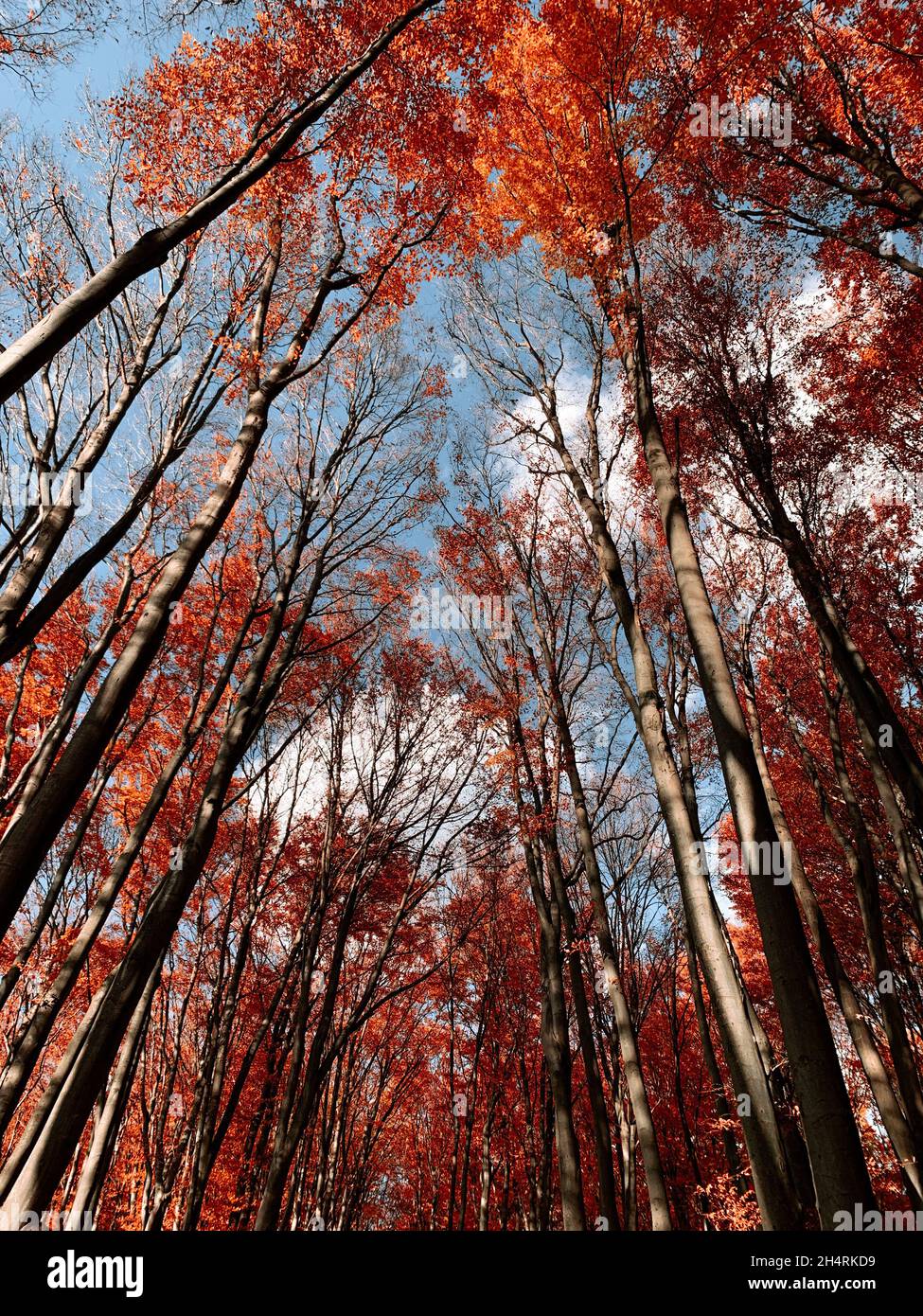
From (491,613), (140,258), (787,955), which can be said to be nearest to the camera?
(787,955)

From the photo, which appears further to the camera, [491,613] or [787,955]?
[491,613]

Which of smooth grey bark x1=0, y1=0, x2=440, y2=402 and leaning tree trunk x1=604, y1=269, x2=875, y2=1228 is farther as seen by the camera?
smooth grey bark x1=0, y1=0, x2=440, y2=402

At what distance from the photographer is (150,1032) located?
27.2ft

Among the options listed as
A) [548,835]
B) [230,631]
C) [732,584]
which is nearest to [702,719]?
[732,584]

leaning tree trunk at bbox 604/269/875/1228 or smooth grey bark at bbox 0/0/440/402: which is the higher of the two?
smooth grey bark at bbox 0/0/440/402

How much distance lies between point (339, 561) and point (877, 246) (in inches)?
285

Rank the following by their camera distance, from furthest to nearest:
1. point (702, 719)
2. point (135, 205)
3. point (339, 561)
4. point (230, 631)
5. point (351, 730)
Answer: point (702, 719), point (230, 631), point (351, 730), point (339, 561), point (135, 205)

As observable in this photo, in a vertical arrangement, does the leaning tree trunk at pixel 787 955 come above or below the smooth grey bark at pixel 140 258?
below

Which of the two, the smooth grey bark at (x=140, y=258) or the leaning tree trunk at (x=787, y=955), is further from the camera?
the smooth grey bark at (x=140, y=258)

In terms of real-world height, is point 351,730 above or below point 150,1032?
above

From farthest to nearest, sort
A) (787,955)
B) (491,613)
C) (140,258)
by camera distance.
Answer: (491,613), (140,258), (787,955)

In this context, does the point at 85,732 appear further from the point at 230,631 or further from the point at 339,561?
the point at 230,631

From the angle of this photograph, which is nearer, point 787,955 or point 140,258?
point 787,955

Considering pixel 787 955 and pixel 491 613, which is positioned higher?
pixel 491 613
